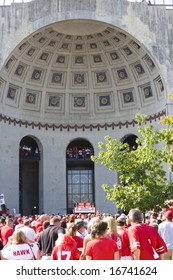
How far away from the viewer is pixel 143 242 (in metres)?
8.54

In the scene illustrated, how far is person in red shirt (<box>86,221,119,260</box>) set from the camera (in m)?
7.56

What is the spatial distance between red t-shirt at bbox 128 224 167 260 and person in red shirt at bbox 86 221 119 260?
0.96 meters

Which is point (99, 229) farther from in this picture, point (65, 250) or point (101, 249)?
point (65, 250)

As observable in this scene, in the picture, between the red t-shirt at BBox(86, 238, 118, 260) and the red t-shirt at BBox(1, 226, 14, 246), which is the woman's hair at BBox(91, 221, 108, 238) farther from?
the red t-shirt at BBox(1, 226, 14, 246)

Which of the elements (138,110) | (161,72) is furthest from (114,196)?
(138,110)

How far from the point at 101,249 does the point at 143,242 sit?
1267mm

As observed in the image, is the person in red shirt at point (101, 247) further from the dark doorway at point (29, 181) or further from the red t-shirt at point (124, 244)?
the dark doorway at point (29, 181)

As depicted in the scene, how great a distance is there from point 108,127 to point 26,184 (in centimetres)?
994

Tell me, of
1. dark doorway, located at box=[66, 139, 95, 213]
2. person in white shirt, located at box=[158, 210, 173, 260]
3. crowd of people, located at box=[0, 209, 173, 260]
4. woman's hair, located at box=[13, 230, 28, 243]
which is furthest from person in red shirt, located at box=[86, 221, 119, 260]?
dark doorway, located at box=[66, 139, 95, 213]

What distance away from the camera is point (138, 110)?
43.2m

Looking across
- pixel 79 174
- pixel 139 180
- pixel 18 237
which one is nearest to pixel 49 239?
pixel 18 237

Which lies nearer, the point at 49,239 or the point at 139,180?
the point at 49,239

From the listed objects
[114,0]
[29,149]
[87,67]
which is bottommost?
[29,149]
